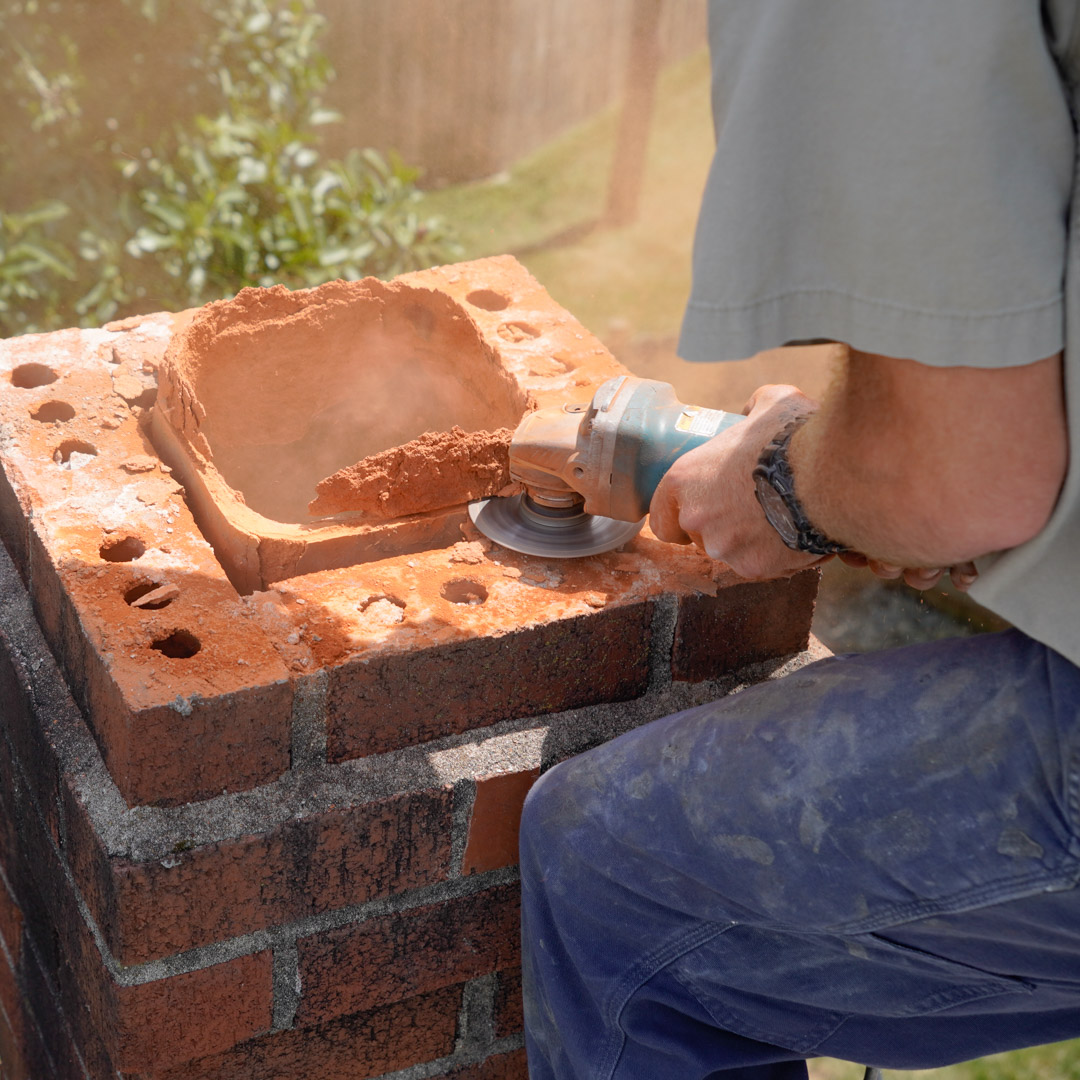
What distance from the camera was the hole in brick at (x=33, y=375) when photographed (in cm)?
213

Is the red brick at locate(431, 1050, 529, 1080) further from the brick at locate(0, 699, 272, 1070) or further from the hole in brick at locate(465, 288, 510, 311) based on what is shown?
the hole in brick at locate(465, 288, 510, 311)

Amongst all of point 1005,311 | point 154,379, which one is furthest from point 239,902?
point 1005,311

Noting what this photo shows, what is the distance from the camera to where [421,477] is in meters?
1.86

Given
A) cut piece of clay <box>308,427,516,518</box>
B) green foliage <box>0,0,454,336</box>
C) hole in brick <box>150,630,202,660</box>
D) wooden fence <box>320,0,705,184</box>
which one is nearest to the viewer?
hole in brick <box>150,630,202,660</box>

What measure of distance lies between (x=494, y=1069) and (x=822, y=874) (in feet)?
3.16

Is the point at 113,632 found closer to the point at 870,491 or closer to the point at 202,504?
the point at 202,504

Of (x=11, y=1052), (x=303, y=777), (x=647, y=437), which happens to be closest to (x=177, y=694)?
(x=303, y=777)

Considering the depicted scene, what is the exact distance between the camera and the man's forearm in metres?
1.18

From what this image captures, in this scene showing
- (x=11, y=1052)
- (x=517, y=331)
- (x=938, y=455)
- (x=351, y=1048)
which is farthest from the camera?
Result: (x=11, y=1052)

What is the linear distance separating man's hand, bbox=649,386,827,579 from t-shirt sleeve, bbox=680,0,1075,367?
42 cm

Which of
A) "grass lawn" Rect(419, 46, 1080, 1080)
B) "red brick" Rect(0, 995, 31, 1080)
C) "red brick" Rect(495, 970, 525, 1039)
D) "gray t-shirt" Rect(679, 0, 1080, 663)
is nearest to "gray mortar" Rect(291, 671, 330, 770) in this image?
"red brick" Rect(495, 970, 525, 1039)

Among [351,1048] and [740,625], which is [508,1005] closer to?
[351,1048]

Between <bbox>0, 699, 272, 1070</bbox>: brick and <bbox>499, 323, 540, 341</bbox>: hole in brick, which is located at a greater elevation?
<bbox>499, 323, 540, 341</bbox>: hole in brick

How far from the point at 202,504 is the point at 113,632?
1.21ft
